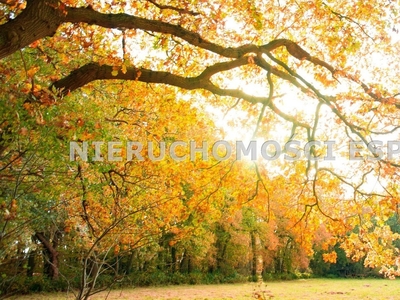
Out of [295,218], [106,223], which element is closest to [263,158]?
[295,218]

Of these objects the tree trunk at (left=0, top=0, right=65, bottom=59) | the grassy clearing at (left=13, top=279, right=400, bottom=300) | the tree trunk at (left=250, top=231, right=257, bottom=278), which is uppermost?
the tree trunk at (left=0, top=0, right=65, bottom=59)

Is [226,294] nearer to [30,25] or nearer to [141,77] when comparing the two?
[141,77]

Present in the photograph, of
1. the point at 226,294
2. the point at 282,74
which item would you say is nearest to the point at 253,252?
the point at 226,294

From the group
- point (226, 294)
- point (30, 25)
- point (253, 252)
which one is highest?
point (30, 25)

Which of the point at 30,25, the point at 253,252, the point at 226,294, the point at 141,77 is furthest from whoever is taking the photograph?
the point at 253,252

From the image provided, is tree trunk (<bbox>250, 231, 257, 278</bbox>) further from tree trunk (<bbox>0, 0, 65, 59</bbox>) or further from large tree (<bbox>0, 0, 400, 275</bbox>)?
tree trunk (<bbox>0, 0, 65, 59</bbox>)

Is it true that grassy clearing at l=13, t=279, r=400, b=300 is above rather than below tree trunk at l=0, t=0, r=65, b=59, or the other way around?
below

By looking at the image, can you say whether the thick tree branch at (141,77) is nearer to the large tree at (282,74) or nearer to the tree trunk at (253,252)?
the large tree at (282,74)

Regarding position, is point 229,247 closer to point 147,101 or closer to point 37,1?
point 147,101

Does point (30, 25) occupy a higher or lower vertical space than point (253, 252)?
higher

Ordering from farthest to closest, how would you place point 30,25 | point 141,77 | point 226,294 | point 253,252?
point 253,252, point 226,294, point 141,77, point 30,25

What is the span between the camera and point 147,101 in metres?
8.45

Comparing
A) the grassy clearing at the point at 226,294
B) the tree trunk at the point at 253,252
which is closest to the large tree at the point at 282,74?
the grassy clearing at the point at 226,294

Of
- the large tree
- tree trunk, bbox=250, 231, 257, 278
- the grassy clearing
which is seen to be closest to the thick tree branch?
the large tree
